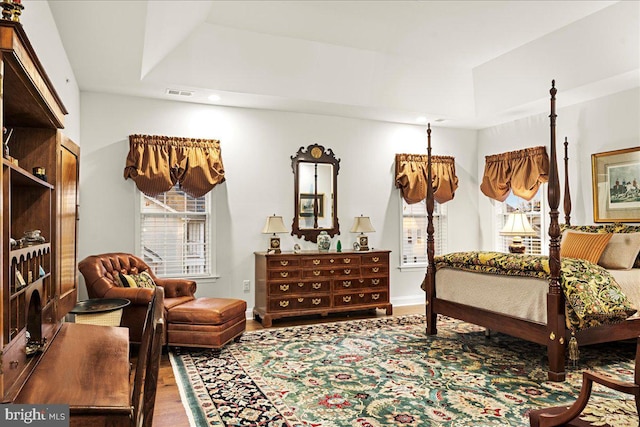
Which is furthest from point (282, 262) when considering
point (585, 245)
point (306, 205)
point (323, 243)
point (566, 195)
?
point (566, 195)

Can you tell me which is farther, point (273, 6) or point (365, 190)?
point (365, 190)

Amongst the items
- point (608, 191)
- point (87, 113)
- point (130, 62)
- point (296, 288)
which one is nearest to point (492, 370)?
point (296, 288)

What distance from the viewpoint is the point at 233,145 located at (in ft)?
19.1

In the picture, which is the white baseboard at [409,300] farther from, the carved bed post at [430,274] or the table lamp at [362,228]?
the carved bed post at [430,274]

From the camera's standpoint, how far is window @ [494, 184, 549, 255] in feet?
20.5

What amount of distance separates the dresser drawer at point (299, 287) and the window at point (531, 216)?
9.65 ft

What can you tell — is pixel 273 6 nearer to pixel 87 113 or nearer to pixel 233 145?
pixel 233 145

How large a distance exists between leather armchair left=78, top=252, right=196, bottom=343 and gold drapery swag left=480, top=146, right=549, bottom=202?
15.0ft

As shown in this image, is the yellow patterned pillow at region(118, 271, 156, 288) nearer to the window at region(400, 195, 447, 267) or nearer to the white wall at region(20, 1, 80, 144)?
the white wall at region(20, 1, 80, 144)

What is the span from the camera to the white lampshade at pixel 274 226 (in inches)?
222

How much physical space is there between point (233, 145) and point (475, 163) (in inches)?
151

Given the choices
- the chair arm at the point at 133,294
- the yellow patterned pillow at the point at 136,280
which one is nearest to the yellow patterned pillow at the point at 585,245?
the chair arm at the point at 133,294

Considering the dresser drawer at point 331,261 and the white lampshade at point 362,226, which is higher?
the white lampshade at point 362,226

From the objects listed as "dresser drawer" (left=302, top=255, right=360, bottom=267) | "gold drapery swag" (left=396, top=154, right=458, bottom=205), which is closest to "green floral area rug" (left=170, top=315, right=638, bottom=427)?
"dresser drawer" (left=302, top=255, right=360, bottom=267)
